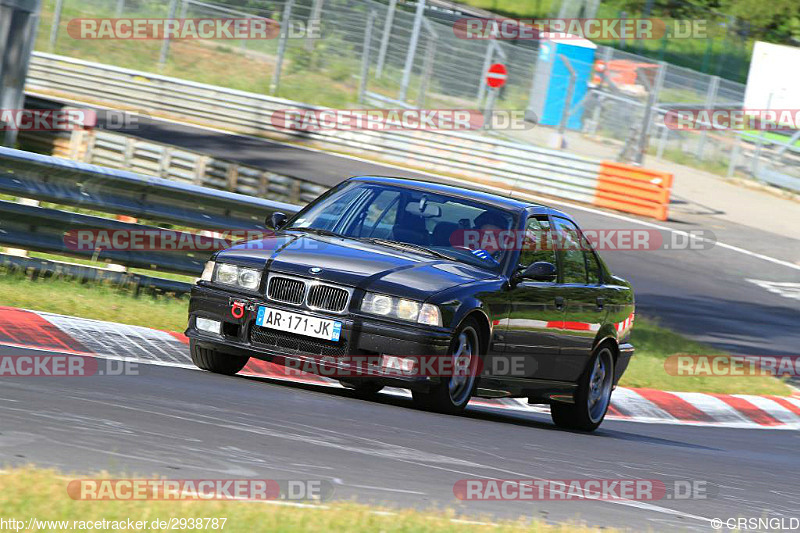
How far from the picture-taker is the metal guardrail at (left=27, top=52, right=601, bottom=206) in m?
28.8

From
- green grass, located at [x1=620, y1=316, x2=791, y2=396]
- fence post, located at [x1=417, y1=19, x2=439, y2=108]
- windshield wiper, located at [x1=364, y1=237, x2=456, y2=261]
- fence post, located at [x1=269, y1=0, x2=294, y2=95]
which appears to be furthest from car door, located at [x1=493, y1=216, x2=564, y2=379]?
fence post, located at [x1=269, y1=0, x2=294, y2=95]

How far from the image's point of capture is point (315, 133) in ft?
101

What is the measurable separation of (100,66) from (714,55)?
62.3 ft

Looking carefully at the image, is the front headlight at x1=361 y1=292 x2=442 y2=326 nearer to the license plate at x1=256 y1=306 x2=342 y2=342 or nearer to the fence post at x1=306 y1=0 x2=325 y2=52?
the license plate at x1=256 y1=306 x2=342 y2=342

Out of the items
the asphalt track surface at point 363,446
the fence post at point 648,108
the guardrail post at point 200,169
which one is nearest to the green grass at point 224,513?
the asphalt track surface at point 363,446

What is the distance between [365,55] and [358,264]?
25.6 meters

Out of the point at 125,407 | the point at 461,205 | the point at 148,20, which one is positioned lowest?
the point at 125,407

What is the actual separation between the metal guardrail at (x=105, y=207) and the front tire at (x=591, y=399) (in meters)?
3.39

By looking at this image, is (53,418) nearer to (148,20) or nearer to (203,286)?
(203,286)

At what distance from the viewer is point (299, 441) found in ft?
21.7

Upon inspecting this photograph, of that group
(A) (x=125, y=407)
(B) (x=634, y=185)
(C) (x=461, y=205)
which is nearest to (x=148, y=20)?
(B) (x=634, y=185)

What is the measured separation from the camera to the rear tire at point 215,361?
9.15 m

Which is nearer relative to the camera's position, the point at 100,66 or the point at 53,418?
the point at 53,418

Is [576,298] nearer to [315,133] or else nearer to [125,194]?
[125,194]
